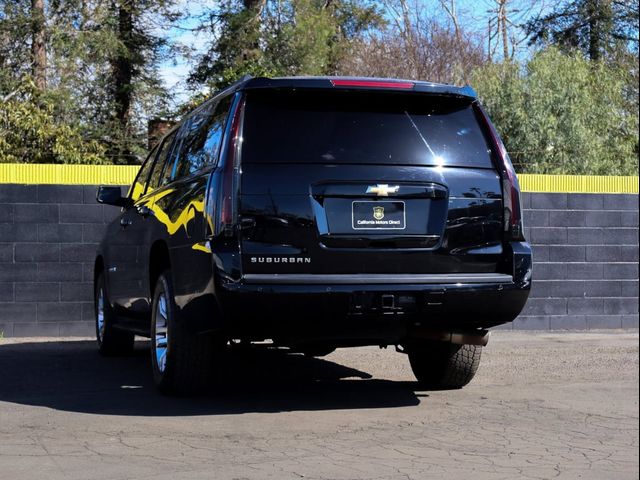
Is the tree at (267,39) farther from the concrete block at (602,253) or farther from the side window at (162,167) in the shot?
the side window at (162,167)

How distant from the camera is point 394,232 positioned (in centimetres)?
639

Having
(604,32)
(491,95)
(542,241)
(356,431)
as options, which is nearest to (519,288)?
(356,431)

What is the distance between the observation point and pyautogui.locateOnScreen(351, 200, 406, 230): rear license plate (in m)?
6.36

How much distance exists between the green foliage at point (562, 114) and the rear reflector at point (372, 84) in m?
16.6

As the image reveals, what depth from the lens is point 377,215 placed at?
6.39 meters

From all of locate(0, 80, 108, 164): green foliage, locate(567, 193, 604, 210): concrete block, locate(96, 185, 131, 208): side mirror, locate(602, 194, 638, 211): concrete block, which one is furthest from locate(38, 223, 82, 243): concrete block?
locate(0, 80, 108, 164): green foliage

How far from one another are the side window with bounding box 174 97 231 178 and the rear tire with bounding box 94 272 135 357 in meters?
2.32

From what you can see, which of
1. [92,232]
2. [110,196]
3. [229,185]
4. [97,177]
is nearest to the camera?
[229,185]

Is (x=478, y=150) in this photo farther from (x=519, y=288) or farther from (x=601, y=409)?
(x=601, y=409)

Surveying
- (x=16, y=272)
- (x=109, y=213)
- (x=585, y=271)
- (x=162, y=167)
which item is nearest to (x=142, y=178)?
(x=162, y=167)

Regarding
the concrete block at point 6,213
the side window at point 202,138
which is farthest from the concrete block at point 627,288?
the concrete block at point 6,213

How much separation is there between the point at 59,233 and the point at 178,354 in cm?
484

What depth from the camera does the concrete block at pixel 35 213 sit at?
1118cm

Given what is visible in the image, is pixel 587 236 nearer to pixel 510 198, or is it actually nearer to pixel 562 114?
pixel 510 198
